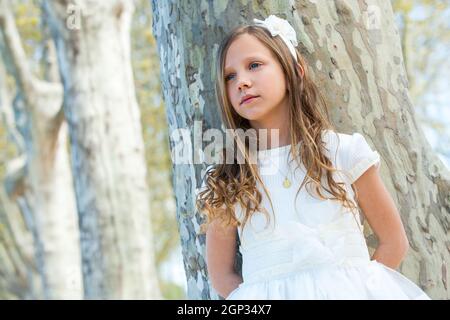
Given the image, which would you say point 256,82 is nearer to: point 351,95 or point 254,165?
point 254,165

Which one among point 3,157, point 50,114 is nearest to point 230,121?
point 50,114

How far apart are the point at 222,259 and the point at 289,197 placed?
0.35 meters

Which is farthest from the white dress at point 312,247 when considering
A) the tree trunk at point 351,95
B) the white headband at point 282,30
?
the tree trunk at point 351,95

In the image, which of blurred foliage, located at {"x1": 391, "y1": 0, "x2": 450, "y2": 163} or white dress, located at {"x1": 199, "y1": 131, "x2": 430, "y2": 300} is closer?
white dress, located at {"x1": 199, "y1": 131, "x2": 430, "y2": 300}

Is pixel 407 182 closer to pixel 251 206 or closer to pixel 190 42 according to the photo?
pixel 251 206

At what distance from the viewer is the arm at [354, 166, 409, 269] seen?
7.57 feet

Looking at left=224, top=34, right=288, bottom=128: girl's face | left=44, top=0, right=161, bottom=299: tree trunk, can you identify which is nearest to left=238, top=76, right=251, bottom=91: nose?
left=224, top=34, right=288, bottom=128: girl's face

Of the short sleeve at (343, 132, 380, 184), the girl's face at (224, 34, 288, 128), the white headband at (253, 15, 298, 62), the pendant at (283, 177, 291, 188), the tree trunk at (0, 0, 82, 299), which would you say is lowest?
the tree trunk at (0, 0, 82, 299)

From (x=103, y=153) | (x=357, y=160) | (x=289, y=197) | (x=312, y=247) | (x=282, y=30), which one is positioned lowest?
(x=103, y=153)

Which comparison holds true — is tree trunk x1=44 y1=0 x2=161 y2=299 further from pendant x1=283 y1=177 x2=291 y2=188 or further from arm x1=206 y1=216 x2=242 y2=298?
pendant x1=283 y1=177 x2=291 y2=188

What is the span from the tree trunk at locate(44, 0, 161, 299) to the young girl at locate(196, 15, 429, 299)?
3.34 meters

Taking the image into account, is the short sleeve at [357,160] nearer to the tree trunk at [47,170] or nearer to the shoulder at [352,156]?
the shoulder at [352,156]

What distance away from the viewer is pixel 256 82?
234cm

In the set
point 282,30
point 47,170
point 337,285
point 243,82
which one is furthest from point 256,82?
point 47,170
